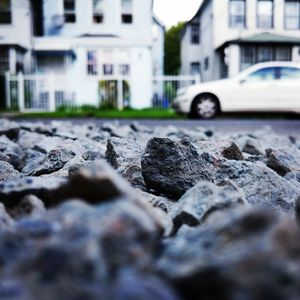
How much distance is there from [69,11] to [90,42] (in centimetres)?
152

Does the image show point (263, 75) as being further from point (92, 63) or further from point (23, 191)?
point (23, 191)

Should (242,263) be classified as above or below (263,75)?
below

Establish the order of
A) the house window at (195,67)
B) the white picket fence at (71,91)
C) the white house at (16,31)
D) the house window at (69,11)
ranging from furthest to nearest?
the house window at (195,67) → the house window at (69,11) → the white house at (16,31) → the white picket fence at (71,91)

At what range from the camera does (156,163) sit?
193 cm

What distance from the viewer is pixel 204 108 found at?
39.8 ft

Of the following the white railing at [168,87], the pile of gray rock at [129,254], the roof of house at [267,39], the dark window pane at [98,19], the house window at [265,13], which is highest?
the house window at [265,13]

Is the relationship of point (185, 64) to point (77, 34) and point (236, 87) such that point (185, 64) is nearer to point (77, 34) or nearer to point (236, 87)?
point (77, 34)

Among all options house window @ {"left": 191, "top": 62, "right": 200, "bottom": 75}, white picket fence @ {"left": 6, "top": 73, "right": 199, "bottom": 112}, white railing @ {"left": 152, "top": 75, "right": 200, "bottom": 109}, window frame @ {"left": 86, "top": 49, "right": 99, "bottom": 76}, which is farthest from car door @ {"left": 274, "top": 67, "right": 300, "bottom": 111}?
house window @ {"left": 191, "top": 62, "right": 200, "bottom": 75}

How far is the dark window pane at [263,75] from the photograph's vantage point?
12.5 metres

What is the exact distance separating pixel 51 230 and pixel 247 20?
75.6ft

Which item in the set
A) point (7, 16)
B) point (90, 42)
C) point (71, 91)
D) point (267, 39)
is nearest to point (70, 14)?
point (90, 42)

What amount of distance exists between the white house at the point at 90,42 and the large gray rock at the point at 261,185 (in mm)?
17679

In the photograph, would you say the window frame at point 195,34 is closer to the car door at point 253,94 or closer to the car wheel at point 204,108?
the car door at point 253,94

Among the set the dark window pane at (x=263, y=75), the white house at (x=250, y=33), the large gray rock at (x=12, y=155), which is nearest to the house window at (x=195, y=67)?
the white house at (x=250, y=33)
